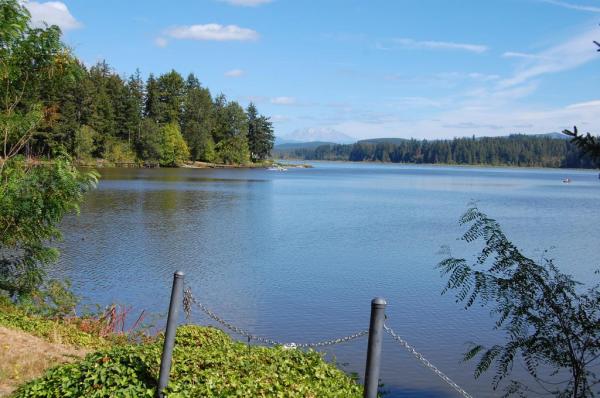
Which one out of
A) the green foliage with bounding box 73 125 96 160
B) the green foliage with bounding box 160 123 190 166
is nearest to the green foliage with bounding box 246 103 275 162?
the green foliage with bounding box 160 123 190 166

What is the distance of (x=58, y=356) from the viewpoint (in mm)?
9555

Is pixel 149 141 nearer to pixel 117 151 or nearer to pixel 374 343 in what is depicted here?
pixel 117 151

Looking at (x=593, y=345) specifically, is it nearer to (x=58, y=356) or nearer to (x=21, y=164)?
(x=58, y=356)

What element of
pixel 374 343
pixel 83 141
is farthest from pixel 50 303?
pixel 83 141

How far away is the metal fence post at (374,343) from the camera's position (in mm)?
5387

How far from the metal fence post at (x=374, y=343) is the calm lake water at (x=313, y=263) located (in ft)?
13.5

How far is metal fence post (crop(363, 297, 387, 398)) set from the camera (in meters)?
5.39

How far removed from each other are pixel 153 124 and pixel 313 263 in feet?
318

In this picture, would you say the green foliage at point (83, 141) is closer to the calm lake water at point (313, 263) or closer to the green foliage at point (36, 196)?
the calm lake water at point (313, 263)

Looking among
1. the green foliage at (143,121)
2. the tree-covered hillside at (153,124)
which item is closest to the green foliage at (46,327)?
the green foliage at (143,121)

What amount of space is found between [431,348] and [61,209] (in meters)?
9.64

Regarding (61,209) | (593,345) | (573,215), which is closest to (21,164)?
(61,209)

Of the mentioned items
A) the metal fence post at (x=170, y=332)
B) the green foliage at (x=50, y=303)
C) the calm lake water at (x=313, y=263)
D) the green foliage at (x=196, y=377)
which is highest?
the metal fence post at (x=170, y=332)

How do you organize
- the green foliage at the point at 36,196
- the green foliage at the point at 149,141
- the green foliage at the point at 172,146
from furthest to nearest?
the green foliage at the point at 172,146, the green foliage at the point at 149,141, the green foliage at the point at 36,196
